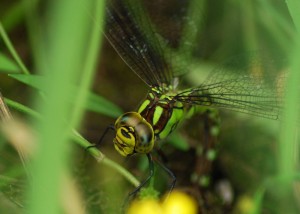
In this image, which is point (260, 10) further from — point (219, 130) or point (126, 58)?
point (126, 58)

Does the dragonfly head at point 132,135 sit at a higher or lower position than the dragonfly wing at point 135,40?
lower

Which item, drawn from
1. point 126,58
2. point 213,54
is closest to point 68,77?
point 126,58

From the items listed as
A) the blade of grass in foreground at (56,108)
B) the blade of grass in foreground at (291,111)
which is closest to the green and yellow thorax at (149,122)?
the blade of grass in foreground at (291,111)

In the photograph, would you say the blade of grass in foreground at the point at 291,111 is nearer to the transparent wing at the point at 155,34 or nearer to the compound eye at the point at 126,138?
the compound eye at the point at 126,138

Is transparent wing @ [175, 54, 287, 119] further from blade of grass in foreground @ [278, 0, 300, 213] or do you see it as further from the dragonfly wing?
blade of grass in foreground @ [278, 0, 300, 213]

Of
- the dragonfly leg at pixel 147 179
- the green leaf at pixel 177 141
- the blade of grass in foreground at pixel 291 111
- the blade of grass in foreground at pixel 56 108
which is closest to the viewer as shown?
the blade of grass in foreground at pixel 56 108

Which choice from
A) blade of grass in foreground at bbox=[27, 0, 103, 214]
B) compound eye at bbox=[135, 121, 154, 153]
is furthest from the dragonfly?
blade of grass in foreground at bbox=[27, 0, 103, 214]

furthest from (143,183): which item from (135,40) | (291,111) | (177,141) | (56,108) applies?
(56,108)
